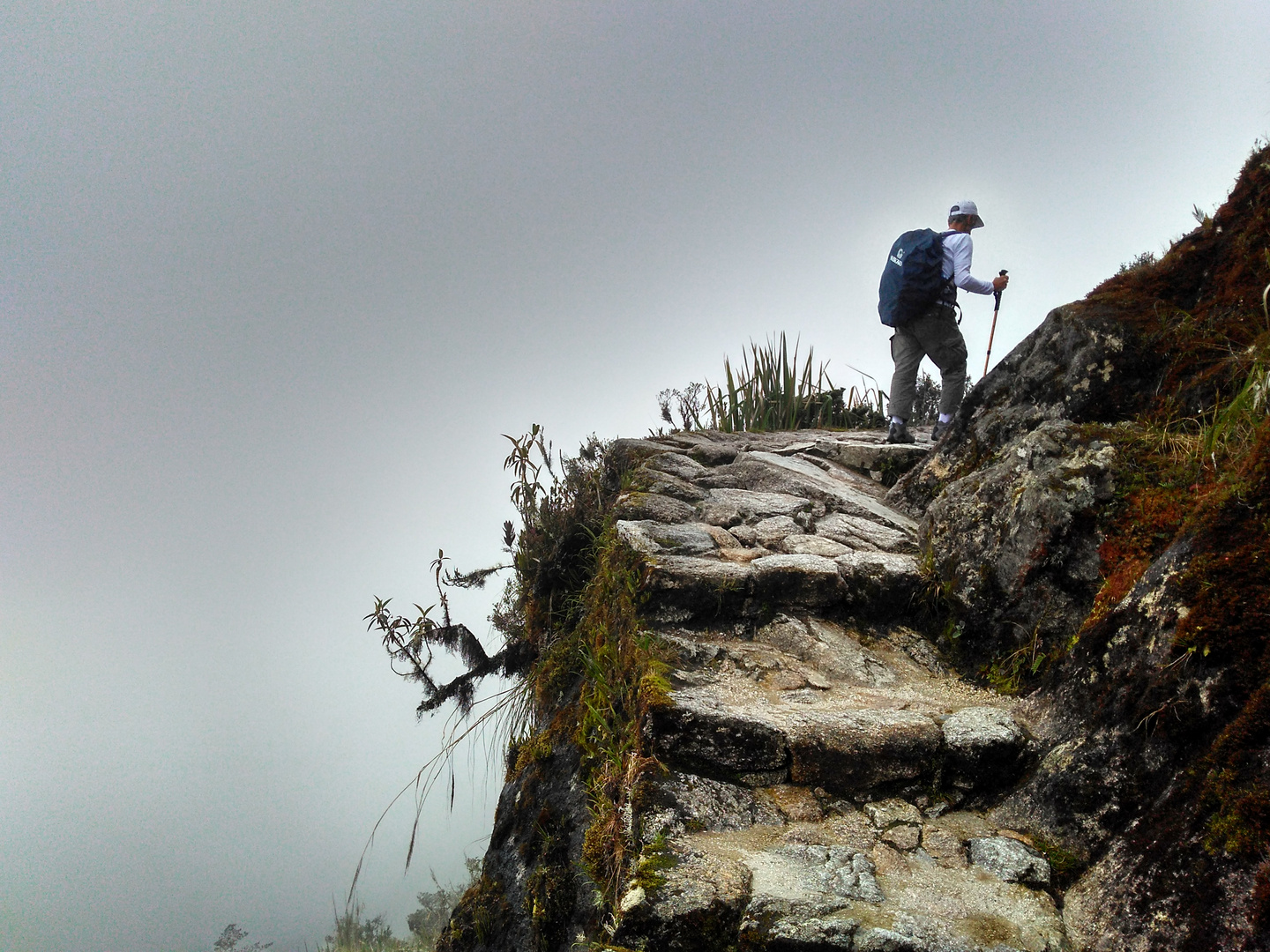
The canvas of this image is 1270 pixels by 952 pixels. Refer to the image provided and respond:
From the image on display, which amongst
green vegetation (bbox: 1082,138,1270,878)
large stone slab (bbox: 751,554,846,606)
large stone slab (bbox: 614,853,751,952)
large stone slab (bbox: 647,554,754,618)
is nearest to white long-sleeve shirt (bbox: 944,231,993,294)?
green vegetation (bbox: 1082,138,1270,878)

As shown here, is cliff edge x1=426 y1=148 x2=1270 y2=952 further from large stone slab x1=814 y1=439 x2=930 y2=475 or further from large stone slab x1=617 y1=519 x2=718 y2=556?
large stone slab x1=814 y1=439 x2=930 y2=475

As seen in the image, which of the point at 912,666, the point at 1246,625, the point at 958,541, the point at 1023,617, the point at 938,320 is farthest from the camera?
the point at 938,320

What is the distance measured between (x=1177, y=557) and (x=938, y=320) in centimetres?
408

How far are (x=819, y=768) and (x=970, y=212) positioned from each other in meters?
5.06

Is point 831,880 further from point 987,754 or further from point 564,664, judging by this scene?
point 564,664

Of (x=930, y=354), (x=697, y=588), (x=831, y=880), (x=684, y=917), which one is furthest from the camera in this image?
(x=930, y=354)

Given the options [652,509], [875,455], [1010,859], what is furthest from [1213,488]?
[875,455]

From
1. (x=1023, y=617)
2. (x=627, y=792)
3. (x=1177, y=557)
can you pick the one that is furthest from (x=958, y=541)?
(x=627, y=792)

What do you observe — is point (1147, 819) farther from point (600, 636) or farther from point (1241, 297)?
point (1241, 297)

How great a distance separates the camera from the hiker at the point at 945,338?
5816 millimetres

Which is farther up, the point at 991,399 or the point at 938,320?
the point at 938,320

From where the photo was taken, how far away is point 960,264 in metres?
5.83

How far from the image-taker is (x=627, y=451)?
5.41 m

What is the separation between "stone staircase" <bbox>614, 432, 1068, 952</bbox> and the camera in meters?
1.96
